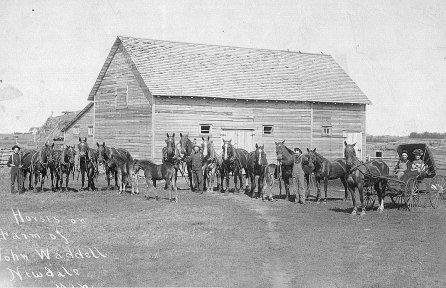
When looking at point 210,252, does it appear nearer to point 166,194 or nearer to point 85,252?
point 85,252

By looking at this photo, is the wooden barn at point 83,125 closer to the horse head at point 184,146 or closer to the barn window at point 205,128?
the barn window at point 205,128

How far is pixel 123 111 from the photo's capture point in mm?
31062

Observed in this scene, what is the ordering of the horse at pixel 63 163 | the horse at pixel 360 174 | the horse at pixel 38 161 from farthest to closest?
the horse at pixel 63 163, the horse at pixel 38 161, the horse at pixel 360 174

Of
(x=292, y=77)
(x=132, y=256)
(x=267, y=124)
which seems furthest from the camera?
(x=292, y=77)

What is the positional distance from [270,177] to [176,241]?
9123 mm

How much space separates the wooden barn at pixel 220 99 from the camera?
2905cm

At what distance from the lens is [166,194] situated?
824 inches

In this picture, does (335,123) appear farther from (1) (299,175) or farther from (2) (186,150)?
(1) (299,175)

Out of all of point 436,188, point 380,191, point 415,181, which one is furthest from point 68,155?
point 436,188

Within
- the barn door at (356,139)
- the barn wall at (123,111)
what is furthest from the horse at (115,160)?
the barn door at (356,139)

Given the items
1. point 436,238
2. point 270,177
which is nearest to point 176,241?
point 436,238

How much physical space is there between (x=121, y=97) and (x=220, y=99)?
6.57 meters

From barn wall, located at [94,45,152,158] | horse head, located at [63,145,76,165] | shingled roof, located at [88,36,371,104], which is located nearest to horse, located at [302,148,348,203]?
horse head, located at [63,145,76,165]

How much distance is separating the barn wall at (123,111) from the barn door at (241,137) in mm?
5133
